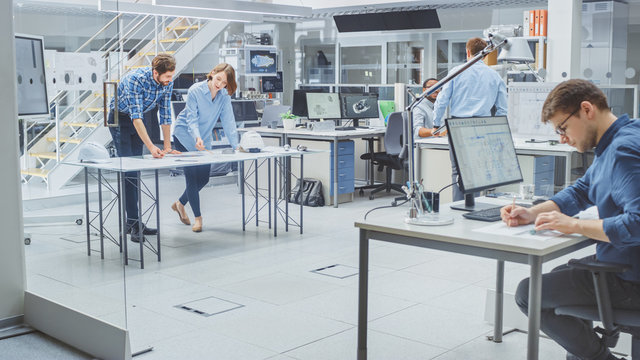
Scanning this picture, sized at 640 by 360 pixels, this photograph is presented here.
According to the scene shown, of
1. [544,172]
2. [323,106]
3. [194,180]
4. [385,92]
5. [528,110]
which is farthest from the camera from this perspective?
[385,92]

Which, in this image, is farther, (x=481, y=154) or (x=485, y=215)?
(x=481, y=154)

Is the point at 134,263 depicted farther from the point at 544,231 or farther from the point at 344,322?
the point at 544,231

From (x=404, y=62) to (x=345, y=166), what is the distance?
5.46 metres

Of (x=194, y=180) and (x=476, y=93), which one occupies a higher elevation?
(x=476, y=93)

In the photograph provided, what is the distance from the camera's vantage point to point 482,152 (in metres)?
3.34

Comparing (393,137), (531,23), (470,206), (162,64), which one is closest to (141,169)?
(162,64)

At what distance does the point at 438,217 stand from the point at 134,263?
2.96m

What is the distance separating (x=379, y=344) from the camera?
12.1ft

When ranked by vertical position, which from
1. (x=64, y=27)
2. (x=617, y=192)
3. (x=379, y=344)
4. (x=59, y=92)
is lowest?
(x=379, y=344)

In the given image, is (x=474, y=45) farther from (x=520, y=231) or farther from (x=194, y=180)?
(x=520, y=231)

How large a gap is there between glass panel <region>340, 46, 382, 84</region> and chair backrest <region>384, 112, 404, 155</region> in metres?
5.27

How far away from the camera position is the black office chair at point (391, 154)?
8281mm

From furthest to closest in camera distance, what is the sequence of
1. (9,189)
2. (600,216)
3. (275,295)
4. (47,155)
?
(275,295), (47,155), (9,189), (600,216)

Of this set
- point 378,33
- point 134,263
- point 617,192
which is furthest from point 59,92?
point 378,33
